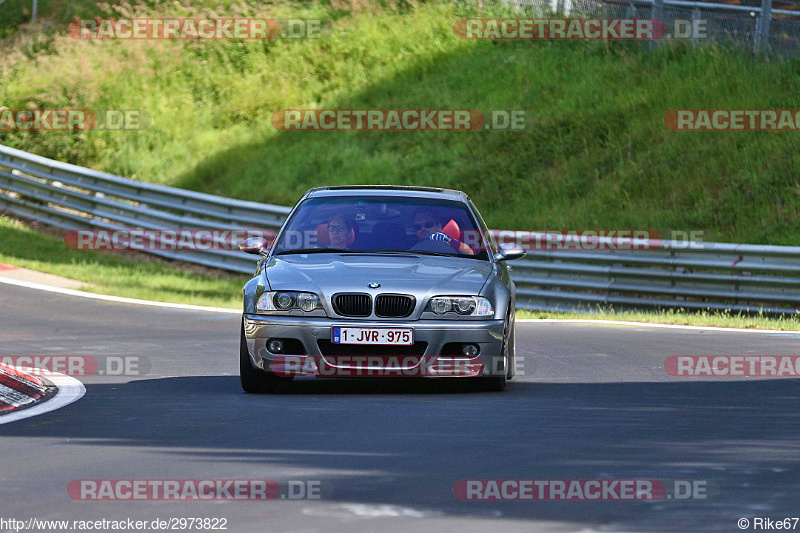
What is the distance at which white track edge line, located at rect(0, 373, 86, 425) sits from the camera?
8714 millimetres

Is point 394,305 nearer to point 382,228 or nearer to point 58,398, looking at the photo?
point 382,228

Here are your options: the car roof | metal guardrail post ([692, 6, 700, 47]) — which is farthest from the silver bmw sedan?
metal guardrail post ([692, 6, 700, 47])

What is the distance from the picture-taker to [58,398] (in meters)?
9.70

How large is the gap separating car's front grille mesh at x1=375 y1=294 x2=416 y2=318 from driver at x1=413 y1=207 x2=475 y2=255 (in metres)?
1.18

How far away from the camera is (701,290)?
62.2 feet

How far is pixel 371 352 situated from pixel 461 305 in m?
0.72

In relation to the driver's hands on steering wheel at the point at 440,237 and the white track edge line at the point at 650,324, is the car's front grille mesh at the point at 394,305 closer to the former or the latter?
the driver's hands on steering wheel at the point at 440,237

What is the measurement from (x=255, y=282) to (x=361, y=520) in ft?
15.0

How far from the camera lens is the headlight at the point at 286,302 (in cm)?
970

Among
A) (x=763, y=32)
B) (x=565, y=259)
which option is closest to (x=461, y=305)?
(x=565, y=259)

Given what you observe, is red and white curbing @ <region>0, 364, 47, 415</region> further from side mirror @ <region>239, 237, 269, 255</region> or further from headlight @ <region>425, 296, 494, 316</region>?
headlight @ <region>425, 296, 494, 316</region>

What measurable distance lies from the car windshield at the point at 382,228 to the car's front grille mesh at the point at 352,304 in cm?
93

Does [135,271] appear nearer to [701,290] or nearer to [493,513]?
[701,290]

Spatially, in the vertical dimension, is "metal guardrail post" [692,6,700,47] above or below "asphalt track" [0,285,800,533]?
above
